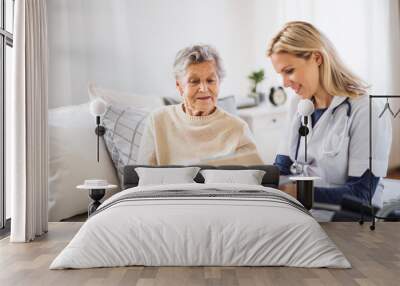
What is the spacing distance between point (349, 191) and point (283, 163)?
0.85 metres

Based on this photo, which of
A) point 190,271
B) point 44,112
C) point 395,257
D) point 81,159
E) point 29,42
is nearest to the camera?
point 190,271

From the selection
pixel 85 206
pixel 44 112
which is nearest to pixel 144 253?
pixel 44 112

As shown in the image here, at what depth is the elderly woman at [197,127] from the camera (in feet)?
23.4

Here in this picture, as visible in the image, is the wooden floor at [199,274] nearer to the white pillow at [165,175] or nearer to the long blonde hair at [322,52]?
the white pillow at [165,175]

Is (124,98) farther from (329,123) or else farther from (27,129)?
(329,123)

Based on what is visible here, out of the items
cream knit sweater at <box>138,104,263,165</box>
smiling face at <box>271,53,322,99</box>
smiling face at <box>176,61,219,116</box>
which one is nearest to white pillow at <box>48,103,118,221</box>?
cream knit sweater at <box>138,104,263,165</box>

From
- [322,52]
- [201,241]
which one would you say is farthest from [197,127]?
[201,241]

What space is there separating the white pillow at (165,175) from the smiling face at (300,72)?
163cm

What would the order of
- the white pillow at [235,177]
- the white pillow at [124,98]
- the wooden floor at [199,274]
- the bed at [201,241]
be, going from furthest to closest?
the white pillow at [124,98]
the white pillow at [235,177]
the bed at [201,241]
the wooden floor at [199,274]

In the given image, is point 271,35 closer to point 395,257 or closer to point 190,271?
point 395,257

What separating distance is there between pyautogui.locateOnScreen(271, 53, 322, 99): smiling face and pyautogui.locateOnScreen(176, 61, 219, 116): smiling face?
80 centimetres

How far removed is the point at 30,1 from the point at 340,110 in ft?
12.2

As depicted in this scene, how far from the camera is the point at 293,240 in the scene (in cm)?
436

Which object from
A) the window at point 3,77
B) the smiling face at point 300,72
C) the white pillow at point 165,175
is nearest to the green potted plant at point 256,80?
the smiling face at point 300,72
